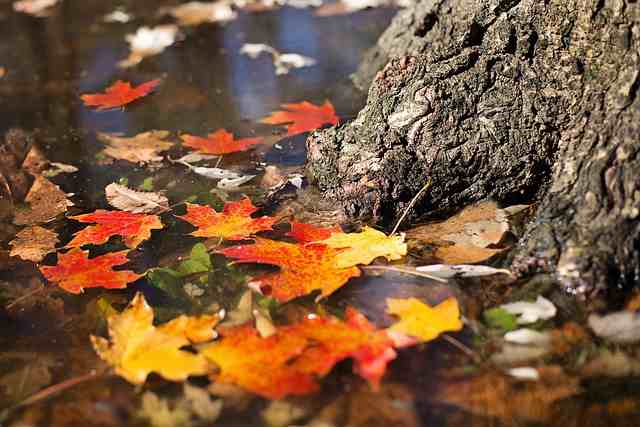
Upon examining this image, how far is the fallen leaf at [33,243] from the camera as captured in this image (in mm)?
2049

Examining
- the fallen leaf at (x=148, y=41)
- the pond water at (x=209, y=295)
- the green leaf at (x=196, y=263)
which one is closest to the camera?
the pond water at (x=209, y=295)

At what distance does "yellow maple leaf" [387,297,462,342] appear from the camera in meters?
1.62

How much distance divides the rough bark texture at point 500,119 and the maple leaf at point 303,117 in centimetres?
52

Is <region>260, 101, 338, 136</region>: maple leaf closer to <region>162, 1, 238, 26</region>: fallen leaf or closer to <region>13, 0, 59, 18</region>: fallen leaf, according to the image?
<region>162, 1, 238, 26</region>: fallen leaf

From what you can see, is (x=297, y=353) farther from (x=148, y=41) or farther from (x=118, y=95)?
(x=148, y=41)

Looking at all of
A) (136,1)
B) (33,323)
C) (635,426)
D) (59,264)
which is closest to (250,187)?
(59,264)

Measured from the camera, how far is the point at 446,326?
1.63 metres

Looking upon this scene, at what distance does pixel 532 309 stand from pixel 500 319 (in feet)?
0.26

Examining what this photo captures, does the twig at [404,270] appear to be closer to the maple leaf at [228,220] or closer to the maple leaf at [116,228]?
the maple leaf at [228,220]

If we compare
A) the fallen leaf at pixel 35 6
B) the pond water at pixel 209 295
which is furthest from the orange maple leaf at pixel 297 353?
the fallen leaf at pixel 35 6

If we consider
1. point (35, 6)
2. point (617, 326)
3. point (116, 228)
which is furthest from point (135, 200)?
point (35, 6)

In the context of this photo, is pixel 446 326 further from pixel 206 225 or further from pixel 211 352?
pixel 206 225

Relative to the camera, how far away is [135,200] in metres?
2.28

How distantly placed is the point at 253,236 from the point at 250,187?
1.19 feet
